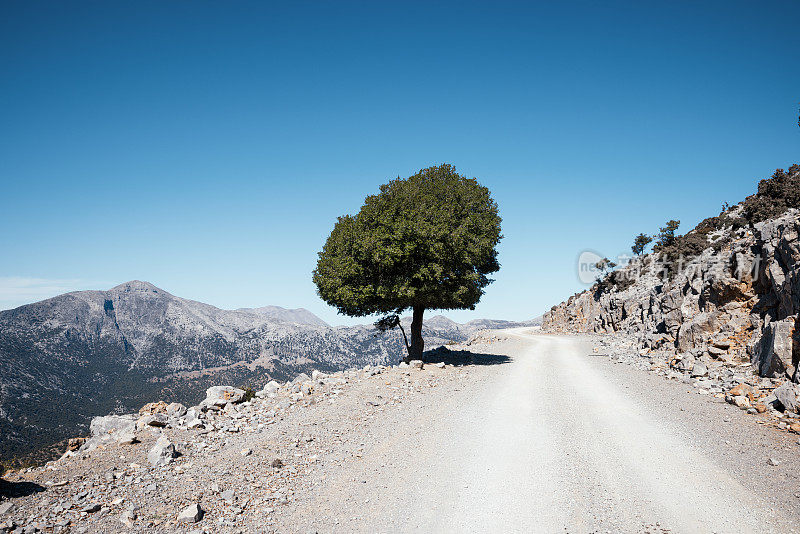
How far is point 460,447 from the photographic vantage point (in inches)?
410

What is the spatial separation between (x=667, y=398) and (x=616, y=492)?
9667 millimetres

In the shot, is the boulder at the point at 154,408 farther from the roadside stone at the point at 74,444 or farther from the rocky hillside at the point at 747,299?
the rocky hillside at the point at 747,299

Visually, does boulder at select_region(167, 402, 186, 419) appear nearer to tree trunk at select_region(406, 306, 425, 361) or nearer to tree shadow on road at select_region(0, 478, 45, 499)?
tree shadow on road at select_region(0, 478, 45, 499)

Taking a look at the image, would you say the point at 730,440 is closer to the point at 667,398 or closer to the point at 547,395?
the point at 667,398

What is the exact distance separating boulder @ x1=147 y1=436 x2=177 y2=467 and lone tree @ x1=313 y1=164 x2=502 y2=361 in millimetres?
12555

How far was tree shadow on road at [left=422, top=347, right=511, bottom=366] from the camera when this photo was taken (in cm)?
2586

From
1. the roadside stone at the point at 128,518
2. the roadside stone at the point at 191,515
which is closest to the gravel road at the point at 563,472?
the roadside stone at the point at 191,515

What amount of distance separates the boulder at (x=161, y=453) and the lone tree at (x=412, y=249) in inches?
494

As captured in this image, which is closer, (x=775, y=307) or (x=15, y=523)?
(x=15, y=523)

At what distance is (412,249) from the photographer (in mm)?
21516

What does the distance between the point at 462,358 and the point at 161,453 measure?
69.5ft

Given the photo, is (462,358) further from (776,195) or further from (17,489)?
(776,195)

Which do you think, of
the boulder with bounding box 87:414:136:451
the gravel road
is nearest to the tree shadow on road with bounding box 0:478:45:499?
the boulder with bounding box 87:414:136:451

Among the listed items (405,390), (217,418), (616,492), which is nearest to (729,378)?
(616,492)
